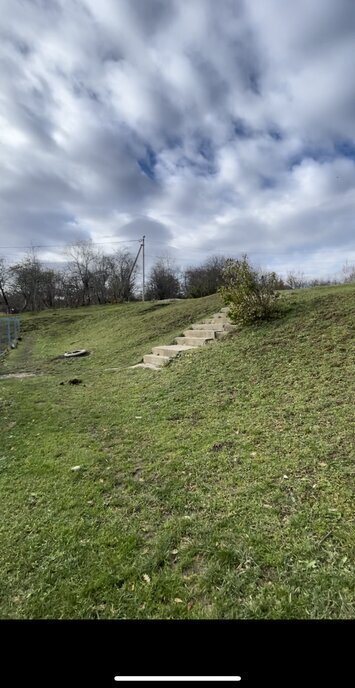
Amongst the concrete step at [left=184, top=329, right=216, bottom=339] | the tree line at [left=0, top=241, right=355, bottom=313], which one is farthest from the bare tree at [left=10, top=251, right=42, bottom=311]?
the concrete step at [left=184, top=329, right=216, bottom=339]

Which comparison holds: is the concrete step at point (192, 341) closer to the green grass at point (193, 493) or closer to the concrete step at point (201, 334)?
the concrete step at point (201, 334)

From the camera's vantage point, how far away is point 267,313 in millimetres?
7070

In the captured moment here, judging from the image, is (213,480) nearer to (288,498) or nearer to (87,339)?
(288,498)

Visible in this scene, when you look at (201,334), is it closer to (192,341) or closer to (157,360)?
(192,341)

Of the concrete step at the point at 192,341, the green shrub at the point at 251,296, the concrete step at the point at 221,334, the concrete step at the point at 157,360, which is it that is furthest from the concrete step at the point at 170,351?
the green shrub at the point at 251,296

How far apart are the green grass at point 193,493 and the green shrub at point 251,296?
1442mm

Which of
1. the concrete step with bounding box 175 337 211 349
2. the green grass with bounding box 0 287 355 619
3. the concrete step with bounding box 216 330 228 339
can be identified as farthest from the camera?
the concrete step with bounding box 175 337 211 349

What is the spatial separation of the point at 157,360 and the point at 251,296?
8.18 feet

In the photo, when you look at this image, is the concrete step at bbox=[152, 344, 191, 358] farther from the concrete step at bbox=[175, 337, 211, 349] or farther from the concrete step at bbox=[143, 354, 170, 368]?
the concrete step at bbox=[175, 337, 211, 349]

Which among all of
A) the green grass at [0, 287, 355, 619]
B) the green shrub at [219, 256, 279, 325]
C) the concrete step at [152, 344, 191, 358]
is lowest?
the green grass at [0, 287, 355, 619]

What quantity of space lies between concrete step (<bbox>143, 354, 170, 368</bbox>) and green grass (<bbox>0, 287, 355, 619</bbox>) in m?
1.22

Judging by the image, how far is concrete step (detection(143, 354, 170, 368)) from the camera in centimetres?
689
